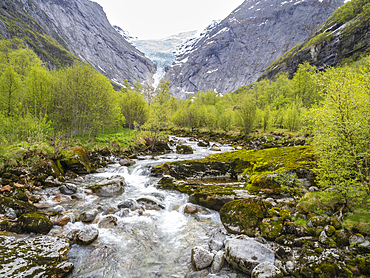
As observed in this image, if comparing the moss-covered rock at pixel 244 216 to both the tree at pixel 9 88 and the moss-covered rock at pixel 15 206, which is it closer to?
the moss-covered rock at pixel 15 206

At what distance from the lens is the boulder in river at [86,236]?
21.7 feet

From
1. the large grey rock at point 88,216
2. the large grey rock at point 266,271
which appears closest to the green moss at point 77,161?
the large grey rock at point 88,216

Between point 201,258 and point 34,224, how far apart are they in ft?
21.5

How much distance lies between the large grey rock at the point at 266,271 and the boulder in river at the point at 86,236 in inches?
232

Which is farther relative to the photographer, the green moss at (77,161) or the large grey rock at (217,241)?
the green moss at (77,161)

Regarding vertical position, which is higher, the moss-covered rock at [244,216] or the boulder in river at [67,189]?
the moss-covered rock at [244,216]

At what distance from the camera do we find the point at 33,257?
213 inches

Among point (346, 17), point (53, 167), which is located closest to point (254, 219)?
point (53, 167)

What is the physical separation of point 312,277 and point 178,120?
62.9 meters

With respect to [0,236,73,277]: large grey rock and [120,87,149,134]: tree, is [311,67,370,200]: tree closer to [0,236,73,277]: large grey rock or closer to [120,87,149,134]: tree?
[0,236,73,277]: large grey rock

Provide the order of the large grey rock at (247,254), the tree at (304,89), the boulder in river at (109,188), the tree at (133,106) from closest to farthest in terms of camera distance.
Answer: the large grey rock at (247,254) → the boulder in river at (109,188) → the tree at (133,106) → the tree at (304,89)

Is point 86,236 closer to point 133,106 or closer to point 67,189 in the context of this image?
point 67,189

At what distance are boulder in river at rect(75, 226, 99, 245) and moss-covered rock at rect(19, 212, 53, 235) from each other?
1.34m

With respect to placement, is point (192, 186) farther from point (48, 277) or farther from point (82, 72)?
point (82, 72)
